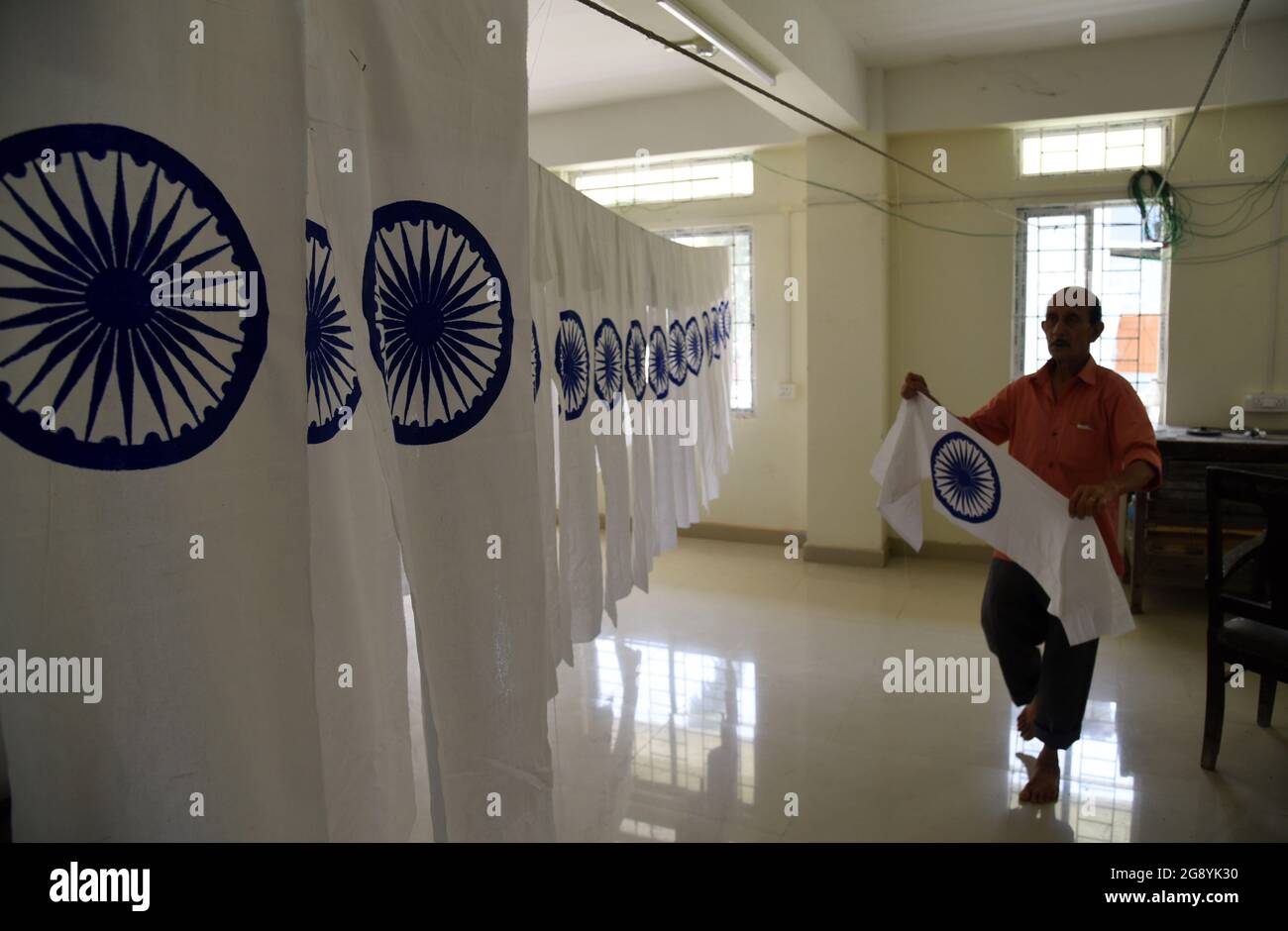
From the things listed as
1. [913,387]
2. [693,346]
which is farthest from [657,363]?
[913,387]

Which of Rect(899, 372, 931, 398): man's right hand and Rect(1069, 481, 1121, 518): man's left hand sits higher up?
Rect(899, 372, 931, 398): man's right hand

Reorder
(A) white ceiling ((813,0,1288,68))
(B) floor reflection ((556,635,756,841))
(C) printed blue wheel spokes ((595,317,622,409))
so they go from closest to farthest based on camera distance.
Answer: (B) floor reflection ((556,635,756,841)) < (C) printed blue wheel spokes ((595,317,622,409)) < (A) white ceiling ((813,0,1288,68))

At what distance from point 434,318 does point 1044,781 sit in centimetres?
238

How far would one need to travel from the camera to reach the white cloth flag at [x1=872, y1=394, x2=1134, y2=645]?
2514 mm

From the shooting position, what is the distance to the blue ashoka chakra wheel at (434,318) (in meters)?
1.30

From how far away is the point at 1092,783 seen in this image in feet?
8.97

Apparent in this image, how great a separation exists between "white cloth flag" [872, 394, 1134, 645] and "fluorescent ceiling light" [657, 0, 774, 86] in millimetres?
1630

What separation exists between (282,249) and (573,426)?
1893 mm

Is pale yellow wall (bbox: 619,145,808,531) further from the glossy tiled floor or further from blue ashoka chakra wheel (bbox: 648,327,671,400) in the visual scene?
blue ashoka chakra wheel (bbox: 648,327,671,400)

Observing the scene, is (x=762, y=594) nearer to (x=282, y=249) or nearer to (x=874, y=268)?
(x=874, y=268)

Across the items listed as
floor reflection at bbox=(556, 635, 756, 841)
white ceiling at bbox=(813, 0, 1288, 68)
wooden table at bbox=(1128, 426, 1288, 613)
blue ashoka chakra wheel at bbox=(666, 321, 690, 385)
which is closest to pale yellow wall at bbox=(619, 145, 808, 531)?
white ceiling at bbox=(813, 0, 1288, 68)

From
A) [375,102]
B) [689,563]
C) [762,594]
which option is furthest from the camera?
[689,563]

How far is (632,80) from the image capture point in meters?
A: 5.32
